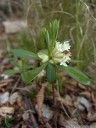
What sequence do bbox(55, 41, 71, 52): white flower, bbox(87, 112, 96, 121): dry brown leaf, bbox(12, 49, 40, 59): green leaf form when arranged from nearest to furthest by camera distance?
bbox(55, 41, 71, 52): white flower < bbox(12, 49, 40, 59): green leaf < bbox(87, 112, 96, 121): dry brown leaf

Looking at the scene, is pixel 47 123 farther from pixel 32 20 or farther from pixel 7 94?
pixel 32 20

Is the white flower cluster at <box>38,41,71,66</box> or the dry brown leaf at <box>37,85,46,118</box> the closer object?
the white flower cluster at <box>38,41,71,66</box>

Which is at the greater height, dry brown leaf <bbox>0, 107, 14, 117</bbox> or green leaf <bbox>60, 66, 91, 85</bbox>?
green leaf <bbox>60, 66, 91, 85</bbox>

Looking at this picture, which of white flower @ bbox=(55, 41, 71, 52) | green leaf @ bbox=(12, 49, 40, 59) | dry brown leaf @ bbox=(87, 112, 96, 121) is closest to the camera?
white flower @ bbox=(55, 41, 71, 52)

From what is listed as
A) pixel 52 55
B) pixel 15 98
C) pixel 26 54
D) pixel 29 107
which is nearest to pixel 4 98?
pixel 15 98

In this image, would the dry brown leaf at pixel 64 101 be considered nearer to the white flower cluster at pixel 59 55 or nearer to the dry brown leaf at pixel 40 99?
the dry brown leaf at pixel 40 99

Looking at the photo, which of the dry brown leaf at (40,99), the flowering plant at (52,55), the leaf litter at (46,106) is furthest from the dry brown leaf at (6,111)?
the flowering plant at (52,55)

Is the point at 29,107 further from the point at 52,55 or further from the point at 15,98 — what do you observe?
the point at 52,55

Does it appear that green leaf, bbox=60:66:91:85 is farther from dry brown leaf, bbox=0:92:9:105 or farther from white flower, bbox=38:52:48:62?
dry brown leaf, bbox=0:92:9:105

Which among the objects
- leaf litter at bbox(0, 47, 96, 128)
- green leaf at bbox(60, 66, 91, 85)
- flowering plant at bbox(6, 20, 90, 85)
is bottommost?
leaf litter at bbox(0, 47, 96, 128)

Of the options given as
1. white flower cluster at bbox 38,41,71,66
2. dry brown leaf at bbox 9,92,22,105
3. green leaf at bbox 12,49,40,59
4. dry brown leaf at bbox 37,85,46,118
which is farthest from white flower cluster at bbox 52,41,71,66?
dry brown leaf at bbox 9,92,22,105

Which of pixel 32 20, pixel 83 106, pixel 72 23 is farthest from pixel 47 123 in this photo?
pixel 32 20
